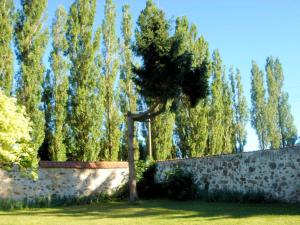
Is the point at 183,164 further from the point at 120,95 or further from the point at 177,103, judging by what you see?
the point at 120,95

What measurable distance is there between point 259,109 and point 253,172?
25.7 metres

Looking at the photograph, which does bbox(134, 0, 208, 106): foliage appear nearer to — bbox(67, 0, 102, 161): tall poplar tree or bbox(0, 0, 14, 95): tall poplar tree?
bbox(67, 0, 102, 161): tall poplar tree

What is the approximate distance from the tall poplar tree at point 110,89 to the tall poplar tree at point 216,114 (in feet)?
25.3

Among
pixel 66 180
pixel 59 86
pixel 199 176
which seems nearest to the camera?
pixel 199 176

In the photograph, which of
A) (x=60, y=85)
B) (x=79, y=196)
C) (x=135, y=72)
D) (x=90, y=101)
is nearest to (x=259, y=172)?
(x=135, y=72)

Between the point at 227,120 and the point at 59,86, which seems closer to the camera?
the point at 59,86

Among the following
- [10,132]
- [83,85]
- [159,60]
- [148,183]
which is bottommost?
[148,183]

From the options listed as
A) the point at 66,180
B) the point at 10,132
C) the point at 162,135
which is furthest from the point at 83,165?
the point at 10,132

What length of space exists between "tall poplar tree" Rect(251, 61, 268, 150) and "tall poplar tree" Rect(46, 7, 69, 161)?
23063 millimetres

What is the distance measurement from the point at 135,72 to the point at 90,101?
715cm

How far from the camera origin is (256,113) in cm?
3928

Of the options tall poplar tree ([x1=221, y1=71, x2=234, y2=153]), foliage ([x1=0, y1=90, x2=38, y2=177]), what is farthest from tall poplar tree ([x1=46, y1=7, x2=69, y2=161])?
tall poplar tree ([x1=221, y1=71, x2=234, y2=153])

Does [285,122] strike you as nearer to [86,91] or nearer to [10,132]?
[86,91]

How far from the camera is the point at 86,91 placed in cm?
2262
